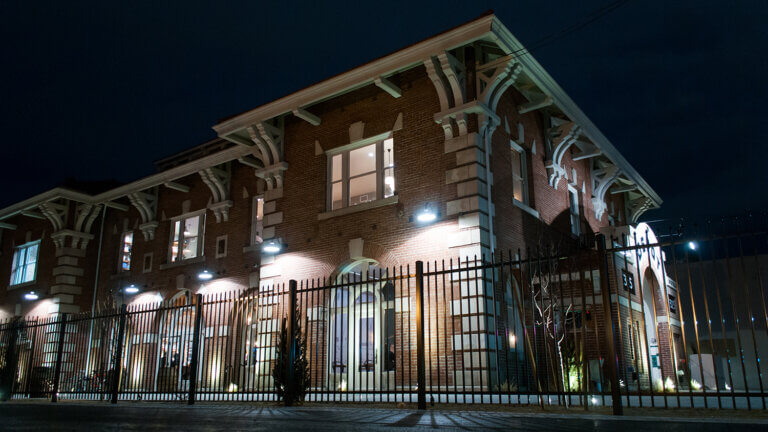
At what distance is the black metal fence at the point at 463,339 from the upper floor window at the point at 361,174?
6.55ft

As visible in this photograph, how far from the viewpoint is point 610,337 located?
26.5ft

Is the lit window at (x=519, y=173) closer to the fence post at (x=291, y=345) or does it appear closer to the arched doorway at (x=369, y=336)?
the arched doorway at (x=369, y=336)

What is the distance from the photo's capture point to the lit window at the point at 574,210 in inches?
789

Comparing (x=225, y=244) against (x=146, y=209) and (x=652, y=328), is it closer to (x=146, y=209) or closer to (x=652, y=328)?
(x=146, y=209)

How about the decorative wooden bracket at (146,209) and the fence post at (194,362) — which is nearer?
the fence post at (194,362)

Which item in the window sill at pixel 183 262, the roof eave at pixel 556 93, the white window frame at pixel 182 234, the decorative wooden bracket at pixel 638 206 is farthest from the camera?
the decorative wooden bracket at pixel 638 206

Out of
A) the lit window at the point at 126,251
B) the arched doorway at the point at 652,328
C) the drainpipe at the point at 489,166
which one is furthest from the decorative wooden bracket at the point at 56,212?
the arched doorway at the point at 652,328

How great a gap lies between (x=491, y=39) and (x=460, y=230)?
459cm

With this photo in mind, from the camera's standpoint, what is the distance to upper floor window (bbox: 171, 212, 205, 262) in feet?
73.7

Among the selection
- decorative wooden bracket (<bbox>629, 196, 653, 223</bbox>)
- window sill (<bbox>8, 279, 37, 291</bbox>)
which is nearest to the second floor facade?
decorative wooden bracket (<bbox>629, 196, 653, 223</bbox>)

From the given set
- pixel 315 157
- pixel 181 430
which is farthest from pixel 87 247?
pixel 181 430

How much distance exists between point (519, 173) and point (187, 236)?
12702mm

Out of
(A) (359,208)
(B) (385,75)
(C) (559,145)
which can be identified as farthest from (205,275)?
(C) (559,145)

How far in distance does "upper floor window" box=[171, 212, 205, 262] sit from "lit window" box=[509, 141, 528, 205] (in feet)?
37.9
